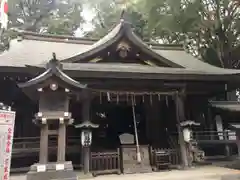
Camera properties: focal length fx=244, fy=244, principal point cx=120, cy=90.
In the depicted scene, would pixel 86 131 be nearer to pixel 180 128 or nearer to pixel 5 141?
pixel 180 128

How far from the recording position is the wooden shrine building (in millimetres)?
7262

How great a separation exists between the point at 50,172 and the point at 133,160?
132 inches

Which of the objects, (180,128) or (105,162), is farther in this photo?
(180,128)

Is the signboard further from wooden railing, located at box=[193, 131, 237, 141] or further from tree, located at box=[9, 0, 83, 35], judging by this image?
tree, located at box=[9, 0, 83, 35]

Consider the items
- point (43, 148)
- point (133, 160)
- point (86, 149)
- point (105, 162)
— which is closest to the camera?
point (43, 148)

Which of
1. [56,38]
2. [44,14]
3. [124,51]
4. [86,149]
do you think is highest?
[44,14]

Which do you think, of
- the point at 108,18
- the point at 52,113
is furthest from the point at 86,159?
the point at 108,18

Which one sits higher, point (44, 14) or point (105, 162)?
point (44, 14)

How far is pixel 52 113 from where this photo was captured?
6781 millimetres

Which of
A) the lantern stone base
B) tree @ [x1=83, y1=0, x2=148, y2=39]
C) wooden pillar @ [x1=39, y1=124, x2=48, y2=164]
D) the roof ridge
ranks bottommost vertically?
the lantern stone base

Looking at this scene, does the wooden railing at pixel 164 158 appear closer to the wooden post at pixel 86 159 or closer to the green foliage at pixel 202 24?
the wooden post at pixel 86 159

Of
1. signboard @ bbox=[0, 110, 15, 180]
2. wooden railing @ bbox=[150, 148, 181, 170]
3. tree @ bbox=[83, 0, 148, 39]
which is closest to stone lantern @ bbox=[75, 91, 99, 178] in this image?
wooden railing @ bbox=[150, 148, 181, 170]

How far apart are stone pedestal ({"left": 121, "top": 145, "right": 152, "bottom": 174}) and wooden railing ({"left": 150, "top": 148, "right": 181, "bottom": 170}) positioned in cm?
23

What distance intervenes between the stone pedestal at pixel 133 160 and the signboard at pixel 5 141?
17.7 feet
